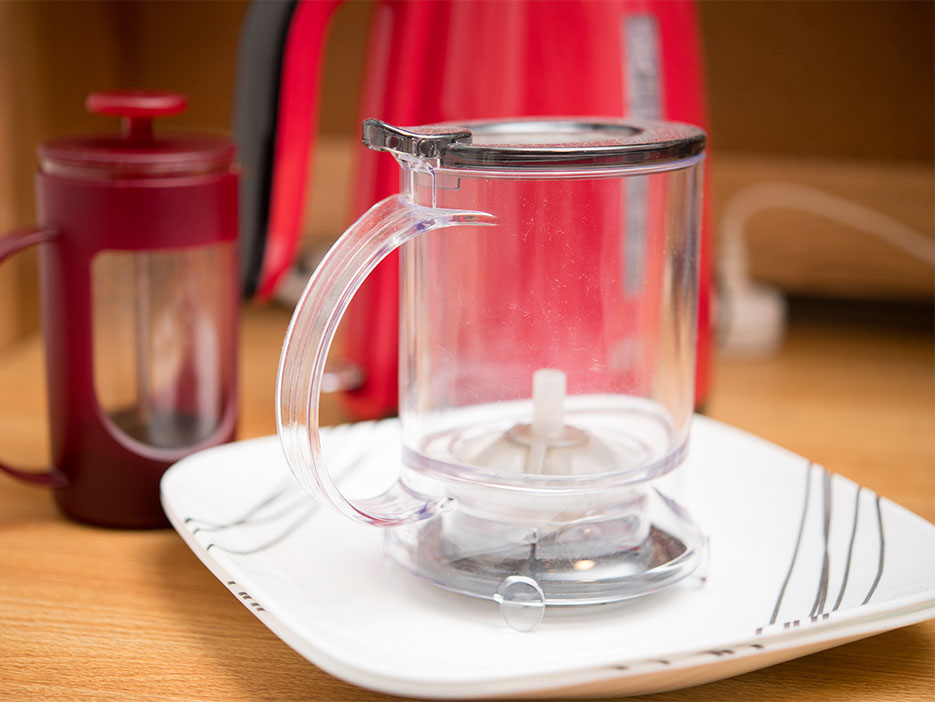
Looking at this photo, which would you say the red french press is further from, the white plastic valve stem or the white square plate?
the white plastic valve stem

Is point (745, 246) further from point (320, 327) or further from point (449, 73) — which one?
point (320, 327)

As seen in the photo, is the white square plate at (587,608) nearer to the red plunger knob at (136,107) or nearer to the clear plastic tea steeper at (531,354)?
the clear plastic tea steeper at (531,354)

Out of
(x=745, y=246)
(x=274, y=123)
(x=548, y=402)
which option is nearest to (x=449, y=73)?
(x=274, y=123)

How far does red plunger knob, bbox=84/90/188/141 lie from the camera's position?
15.6 inches

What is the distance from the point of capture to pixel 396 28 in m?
0.48

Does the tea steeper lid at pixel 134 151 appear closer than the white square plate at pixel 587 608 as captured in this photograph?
No

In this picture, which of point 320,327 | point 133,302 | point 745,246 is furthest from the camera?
point 745,246

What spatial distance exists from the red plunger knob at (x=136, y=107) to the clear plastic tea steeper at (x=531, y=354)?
Answer: 117 millimetres

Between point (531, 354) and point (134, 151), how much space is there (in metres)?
0.17

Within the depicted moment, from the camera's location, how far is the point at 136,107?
396 millimetres

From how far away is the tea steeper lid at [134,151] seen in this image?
0.39 m

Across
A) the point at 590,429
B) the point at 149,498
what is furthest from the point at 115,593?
the point at 590,429

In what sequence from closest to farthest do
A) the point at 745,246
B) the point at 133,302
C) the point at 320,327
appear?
1. the point at 320,327
2. the point at 133,302
3. the point at 745,246

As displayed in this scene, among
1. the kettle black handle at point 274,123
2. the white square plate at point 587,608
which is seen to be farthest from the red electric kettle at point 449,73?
the white square plate at point 587,608
